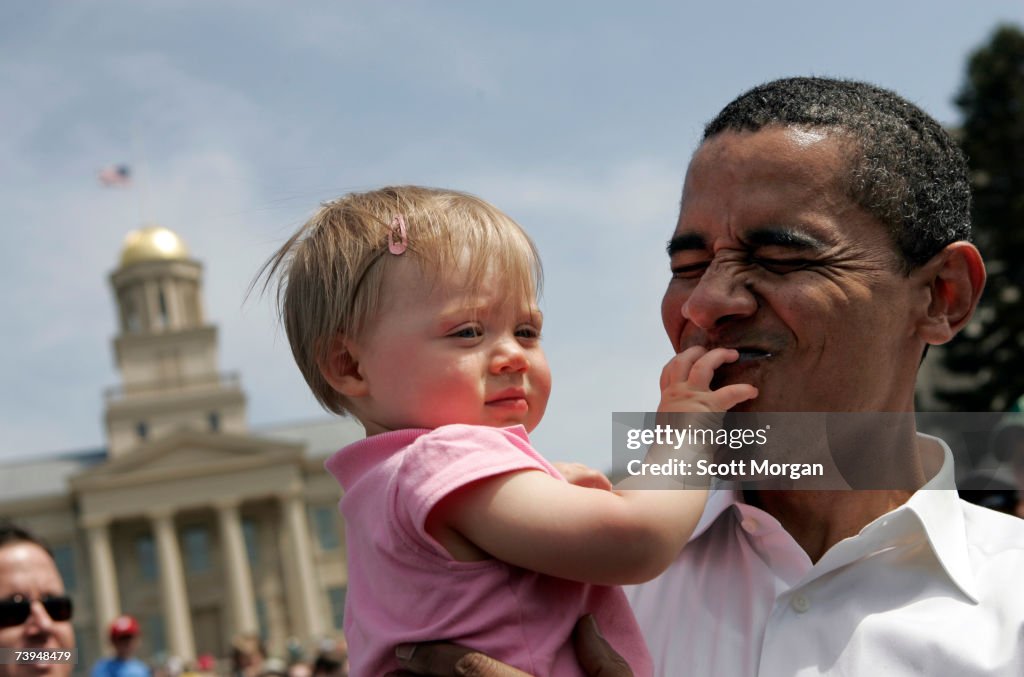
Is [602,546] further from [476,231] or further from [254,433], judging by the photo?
[254,433]

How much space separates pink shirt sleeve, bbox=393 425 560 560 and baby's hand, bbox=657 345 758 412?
0.25 m

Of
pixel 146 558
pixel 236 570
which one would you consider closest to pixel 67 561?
pixel 146 558

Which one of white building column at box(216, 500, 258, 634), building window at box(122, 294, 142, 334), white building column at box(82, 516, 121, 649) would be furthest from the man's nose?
building window at box(122, 294, 142, 334)

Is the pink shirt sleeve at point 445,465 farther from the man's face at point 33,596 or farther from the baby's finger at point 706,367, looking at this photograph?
the man's face at point 33,596

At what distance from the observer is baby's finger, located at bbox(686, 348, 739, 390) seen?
2.18 meters

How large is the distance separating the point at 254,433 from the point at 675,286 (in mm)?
68092

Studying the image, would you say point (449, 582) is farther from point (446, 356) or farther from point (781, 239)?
point (781, 239)

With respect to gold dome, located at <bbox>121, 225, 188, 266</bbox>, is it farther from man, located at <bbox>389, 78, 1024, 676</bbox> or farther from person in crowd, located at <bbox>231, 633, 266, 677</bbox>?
man, located at <bbox>389, 78, 1024, 676</bbox>

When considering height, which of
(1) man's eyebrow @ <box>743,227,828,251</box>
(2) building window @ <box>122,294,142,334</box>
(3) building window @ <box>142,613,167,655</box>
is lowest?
(3) building window @ <box>142,613,167,655</box>

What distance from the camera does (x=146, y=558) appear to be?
67.2 metres

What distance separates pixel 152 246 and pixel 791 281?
75908 mm

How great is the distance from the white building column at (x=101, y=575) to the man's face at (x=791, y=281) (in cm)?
6622

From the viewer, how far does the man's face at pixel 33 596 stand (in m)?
3.84

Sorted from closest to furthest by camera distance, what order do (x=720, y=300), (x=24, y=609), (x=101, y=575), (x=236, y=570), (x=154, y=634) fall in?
(x=720, y=300)
(x=24, y=609)
(x=236, y=570)
(x=101, y=575)
(x=154, y=634)
